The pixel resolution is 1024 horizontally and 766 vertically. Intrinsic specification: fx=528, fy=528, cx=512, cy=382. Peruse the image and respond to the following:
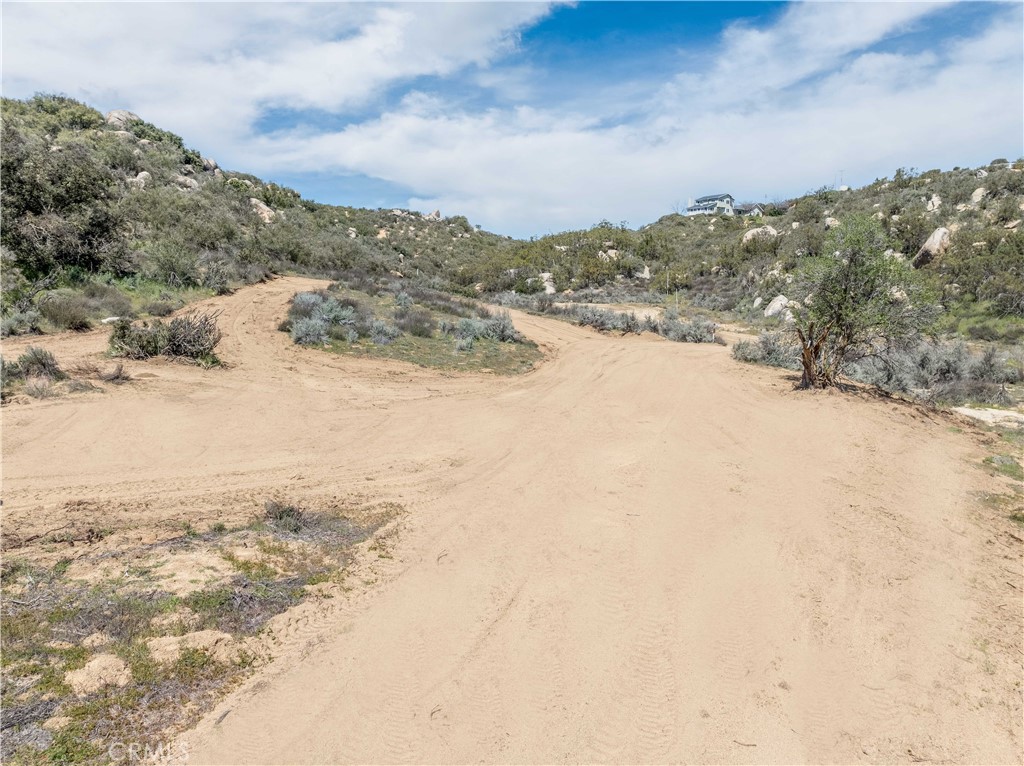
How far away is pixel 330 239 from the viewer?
109 ft

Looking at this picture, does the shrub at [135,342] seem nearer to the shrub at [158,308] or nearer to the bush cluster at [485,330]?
the shrub at [158,308]

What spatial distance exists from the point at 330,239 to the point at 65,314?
2310 centimetres

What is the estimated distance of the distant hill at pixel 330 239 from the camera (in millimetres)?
14914

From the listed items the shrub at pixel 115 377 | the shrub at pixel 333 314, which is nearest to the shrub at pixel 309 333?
the shrub at pixel 333 314

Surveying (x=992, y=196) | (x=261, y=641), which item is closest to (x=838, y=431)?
(x=261, y=641)

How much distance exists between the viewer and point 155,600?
393cm

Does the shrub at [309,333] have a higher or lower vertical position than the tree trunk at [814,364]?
higher

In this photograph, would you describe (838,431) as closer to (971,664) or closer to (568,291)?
(971,664)

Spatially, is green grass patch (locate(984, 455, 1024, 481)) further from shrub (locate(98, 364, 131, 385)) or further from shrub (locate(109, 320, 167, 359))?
shrub (locate(109, 320, 167, 359))

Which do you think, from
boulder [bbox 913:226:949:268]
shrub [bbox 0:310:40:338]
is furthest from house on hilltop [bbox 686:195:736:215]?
shrub [bbox 0:310:40:338]

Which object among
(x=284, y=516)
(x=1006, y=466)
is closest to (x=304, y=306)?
(x=284, y=516)

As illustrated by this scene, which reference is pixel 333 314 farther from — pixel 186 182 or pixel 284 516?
pixel 186 182

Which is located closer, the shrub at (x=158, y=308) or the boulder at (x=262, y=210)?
the shrub at (x=158, y=308)

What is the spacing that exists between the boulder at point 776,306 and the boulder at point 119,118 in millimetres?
42744
